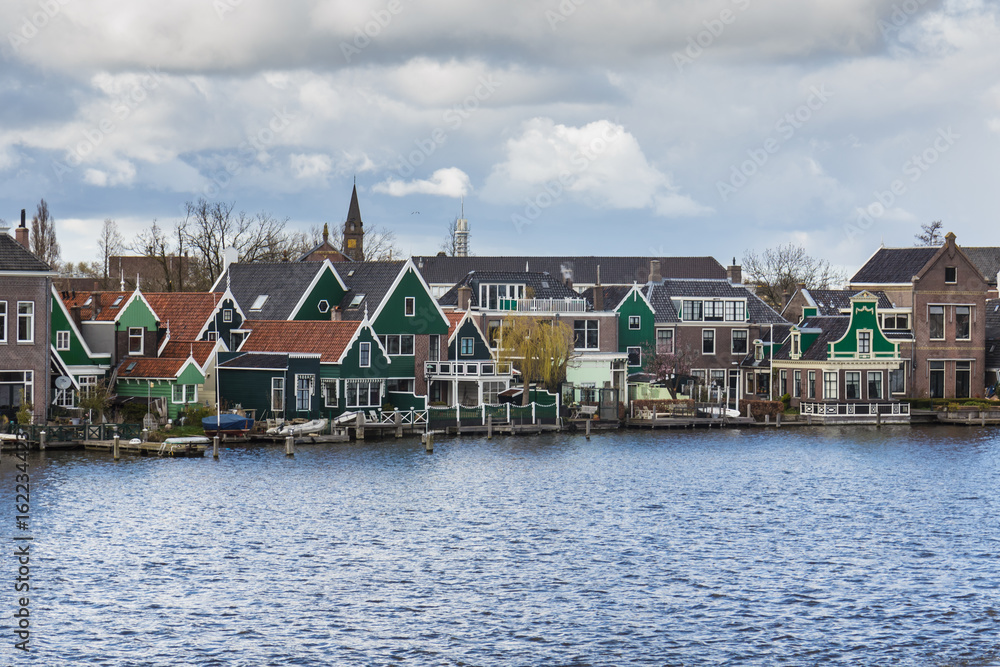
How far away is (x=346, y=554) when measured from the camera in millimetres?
43438

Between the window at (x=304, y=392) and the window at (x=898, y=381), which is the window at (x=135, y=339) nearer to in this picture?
the window at (x=304, y=392)

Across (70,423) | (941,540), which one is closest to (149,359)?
(70,423)

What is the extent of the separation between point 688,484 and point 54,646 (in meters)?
35.9

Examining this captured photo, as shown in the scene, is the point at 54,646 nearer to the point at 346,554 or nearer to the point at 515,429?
the point at 346,554

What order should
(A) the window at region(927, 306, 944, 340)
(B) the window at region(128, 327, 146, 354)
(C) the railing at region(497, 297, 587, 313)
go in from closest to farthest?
1. (B) the window at region(128, 327, 146, 354)
2. (C) the railing at region(497, 297, 587, 313)
3. (A) the window at region(927, 306, 944, 340)

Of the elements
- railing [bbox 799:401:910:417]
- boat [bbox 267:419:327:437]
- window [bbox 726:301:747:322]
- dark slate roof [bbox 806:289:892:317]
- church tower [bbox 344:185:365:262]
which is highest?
church tower [bbox 344:185:365:262]

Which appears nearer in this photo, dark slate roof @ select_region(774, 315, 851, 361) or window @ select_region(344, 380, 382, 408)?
window @ select_region(344, 380, 382, 408)

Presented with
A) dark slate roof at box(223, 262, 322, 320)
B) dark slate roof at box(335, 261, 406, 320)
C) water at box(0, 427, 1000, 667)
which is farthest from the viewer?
dark slate roof at box(223, 262, 322, 320)

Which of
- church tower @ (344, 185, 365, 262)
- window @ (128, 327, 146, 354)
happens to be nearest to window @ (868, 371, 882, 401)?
window @ (128, 327, 146, 354)

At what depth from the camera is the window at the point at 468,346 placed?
86.5 meters

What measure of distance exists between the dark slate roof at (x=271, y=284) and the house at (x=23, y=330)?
809 inches

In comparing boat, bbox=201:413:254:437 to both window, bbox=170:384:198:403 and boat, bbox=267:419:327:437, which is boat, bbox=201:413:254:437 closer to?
boat, bbox=267:419:327:437

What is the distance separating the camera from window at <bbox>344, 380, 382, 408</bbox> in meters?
78.2

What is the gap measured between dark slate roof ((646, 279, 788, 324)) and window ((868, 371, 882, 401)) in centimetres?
1245
